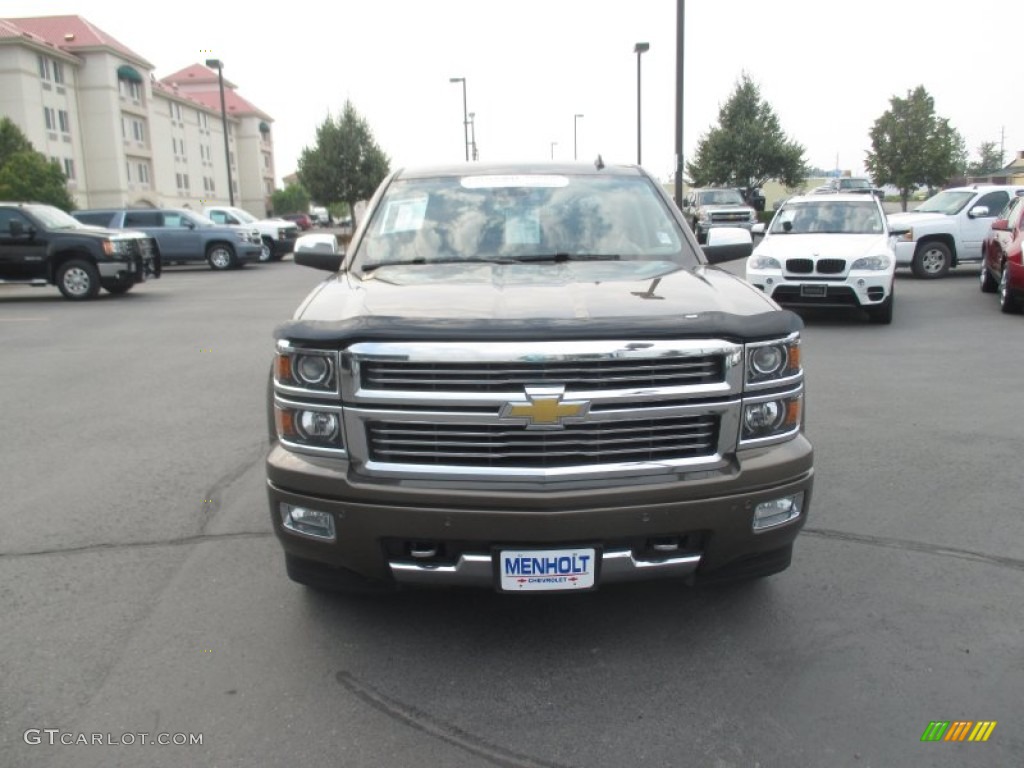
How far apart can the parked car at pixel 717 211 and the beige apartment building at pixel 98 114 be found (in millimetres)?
33260

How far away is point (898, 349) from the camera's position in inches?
400

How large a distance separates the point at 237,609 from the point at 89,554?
1.11 m

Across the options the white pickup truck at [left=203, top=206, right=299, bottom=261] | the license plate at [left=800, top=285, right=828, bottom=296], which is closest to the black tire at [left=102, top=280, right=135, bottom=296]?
the white pickup truck at [left=203, top=206, right=299, bottom=261]

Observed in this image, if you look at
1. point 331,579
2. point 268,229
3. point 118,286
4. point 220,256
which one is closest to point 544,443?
point 331,579

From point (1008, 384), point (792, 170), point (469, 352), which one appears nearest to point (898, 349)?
point (1008, 384)

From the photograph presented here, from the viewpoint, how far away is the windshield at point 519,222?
14.5 feet

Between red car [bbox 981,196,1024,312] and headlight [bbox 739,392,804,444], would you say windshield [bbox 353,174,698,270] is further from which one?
red car [bbox 981,196,1024,312]

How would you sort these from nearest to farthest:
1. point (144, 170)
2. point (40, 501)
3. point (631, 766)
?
point (631, 766) < point (40, 501) < point (144, 170)

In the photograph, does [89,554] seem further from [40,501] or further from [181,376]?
[181,376]

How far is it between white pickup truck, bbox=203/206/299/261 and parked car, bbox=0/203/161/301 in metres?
12.1

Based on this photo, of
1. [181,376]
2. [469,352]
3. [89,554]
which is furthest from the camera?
[181,376]

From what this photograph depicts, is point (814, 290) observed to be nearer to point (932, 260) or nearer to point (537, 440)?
point (932, 260)

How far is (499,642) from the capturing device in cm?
357

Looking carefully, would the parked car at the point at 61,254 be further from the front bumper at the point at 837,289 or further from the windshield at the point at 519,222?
the windshield at the point at 519,222
